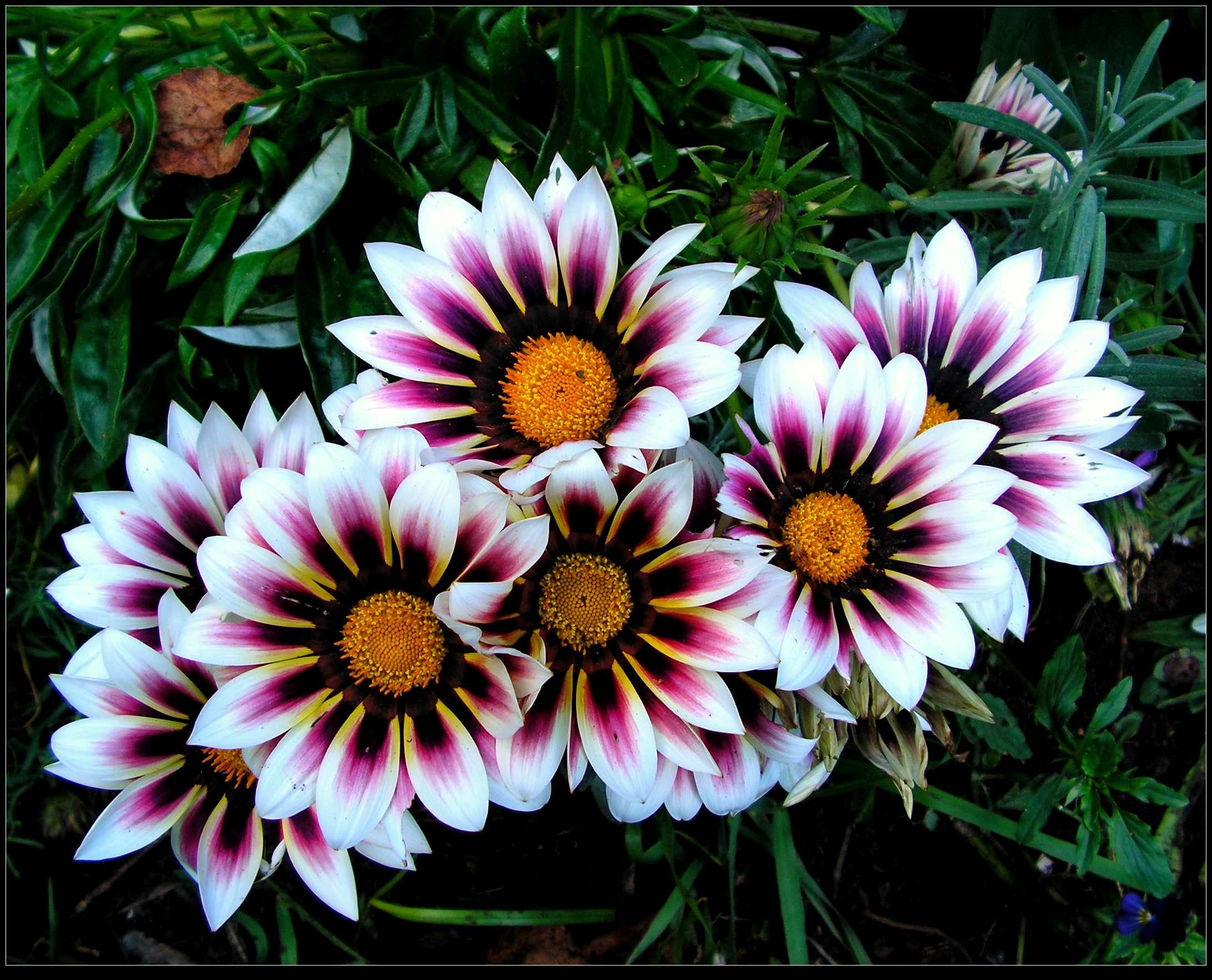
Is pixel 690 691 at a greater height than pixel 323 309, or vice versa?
pixel 323 309

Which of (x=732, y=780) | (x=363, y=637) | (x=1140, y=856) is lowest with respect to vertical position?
(x=1140, y=856)

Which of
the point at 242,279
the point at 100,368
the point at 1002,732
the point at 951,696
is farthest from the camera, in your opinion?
the point at 1002,732

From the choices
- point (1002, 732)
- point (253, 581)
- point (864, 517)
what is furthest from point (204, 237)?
point (1002, 732)

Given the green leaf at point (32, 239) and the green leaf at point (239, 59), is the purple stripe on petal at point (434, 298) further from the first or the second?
the green leaf at point (32, 239)

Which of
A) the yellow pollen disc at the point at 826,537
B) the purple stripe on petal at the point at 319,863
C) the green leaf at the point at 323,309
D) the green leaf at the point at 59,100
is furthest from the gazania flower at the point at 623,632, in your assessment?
the green leaf at the point at 59,100

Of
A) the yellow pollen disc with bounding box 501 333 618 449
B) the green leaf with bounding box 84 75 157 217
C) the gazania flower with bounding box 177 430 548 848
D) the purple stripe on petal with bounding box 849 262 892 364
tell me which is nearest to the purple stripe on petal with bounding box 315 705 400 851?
the gazania flower with bounding box 177 430 548 848

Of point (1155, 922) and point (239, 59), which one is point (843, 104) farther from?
point (1155, 922)

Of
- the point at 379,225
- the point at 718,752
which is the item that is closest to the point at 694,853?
the point at 718,752
